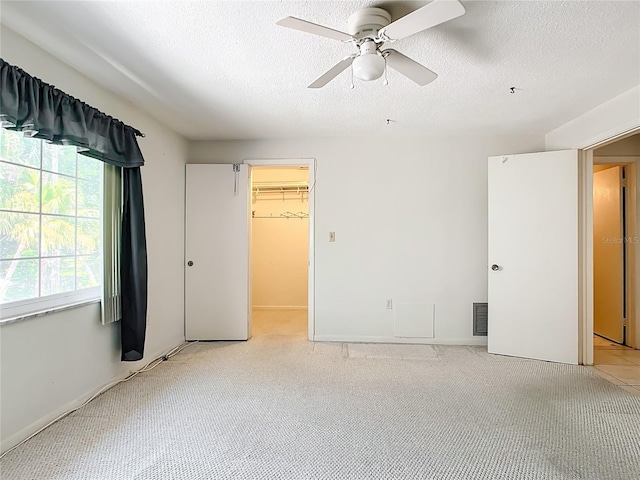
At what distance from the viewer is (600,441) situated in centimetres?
199

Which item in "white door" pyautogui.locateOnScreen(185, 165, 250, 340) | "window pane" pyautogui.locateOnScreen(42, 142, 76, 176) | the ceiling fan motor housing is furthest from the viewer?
"white door" pyautogui.locateOnScreen(185, 165, 250, 340)

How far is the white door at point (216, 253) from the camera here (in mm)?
3941

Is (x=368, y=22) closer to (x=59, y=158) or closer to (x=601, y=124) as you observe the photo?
(x=59, y=158)

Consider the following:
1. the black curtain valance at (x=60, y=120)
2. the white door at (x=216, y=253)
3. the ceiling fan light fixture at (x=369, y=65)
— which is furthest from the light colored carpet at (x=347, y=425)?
the ceiling fan light fixture at (x=369, y=65)

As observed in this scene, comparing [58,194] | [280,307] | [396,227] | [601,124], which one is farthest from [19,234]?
[601,124]

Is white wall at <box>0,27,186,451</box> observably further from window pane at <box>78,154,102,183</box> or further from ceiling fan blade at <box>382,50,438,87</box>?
ceiling fan blade at <box>382,50,438,87</box>

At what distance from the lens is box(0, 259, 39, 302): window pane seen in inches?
74.8

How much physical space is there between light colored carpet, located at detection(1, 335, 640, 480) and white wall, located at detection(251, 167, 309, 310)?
8.30 ft

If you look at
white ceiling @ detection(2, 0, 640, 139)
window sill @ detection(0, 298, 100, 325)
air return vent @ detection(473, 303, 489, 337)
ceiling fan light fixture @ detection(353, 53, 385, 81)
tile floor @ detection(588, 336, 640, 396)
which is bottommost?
tile floor @ detection(588, 336, 640, 396)

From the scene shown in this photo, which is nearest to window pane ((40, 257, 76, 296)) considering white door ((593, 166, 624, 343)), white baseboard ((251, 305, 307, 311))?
white baseboard ((251, 305, 307, 311))

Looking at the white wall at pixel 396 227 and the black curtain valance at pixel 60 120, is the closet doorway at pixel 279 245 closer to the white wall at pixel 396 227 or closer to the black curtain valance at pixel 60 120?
the white wall at pixel 396 227

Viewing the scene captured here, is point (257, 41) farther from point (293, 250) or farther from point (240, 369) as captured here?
point (293, 250)

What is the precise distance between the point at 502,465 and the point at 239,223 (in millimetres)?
3103

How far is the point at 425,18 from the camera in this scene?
151 centimetres
